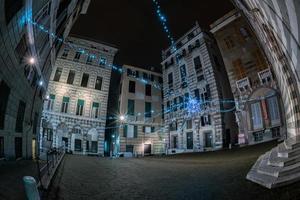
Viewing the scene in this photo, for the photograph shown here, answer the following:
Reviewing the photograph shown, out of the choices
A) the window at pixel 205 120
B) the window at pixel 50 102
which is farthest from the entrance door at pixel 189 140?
the window at pixel 50 102

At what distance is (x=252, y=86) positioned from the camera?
57.5 ft

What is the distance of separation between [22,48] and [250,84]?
19044 mm

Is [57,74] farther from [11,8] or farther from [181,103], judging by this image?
[11,8]

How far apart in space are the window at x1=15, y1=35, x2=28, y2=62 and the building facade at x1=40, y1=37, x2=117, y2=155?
17201 mm

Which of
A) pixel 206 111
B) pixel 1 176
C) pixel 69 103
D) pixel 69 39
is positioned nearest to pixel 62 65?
pixel 69 39

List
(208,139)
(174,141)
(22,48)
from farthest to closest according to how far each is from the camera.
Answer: (174,141), (208,139), (22,48)

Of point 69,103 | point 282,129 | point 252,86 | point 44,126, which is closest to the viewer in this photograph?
point 282,129

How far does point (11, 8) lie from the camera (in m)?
4.36

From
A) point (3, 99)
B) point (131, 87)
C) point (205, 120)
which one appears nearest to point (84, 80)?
point (131, 87)

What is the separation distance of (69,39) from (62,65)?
4.09 meters

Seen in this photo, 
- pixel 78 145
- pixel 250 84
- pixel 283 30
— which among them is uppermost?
pixel 250 84

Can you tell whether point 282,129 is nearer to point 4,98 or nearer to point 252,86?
point 252,86

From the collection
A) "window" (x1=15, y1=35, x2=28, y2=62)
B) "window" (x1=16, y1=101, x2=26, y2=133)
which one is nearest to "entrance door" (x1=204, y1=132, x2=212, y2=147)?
"window" (x1=16, y1=101, x2=26, y2=133)

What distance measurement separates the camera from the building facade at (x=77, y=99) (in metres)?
22.3
